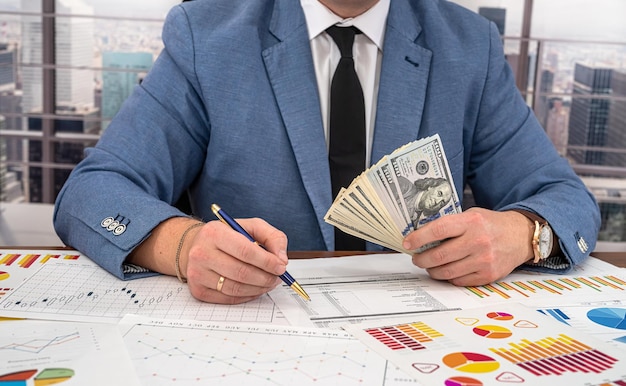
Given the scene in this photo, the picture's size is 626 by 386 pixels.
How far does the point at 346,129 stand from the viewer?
1.44 m

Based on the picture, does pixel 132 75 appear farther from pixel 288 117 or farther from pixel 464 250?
pixel 464 250

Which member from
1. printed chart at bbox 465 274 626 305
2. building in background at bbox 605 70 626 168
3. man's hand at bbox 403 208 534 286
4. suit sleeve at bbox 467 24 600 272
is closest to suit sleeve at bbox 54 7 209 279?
man's hand at bbox 403 208 534 286

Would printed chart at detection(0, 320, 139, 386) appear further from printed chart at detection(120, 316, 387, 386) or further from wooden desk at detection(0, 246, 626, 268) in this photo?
wooden desk at detection(0, 246, 626, 268)

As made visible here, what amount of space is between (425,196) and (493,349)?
34 cm

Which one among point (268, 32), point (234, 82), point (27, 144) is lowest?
point (27, 144)

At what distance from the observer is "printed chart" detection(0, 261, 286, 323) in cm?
92

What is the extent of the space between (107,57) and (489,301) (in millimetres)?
3147

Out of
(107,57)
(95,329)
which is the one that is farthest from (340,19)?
(107,57)

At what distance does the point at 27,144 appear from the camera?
384cm

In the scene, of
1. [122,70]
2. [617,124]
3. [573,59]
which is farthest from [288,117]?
[617,124]

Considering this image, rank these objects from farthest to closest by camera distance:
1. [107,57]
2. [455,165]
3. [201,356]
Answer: [107,57], [455,165], [201,356]

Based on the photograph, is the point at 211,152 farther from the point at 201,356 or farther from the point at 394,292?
Answer: the point at 201,356

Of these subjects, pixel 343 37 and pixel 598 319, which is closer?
pixel 598 319

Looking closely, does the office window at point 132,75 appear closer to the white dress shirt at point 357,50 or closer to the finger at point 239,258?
the white dress shirt at point 357,50
